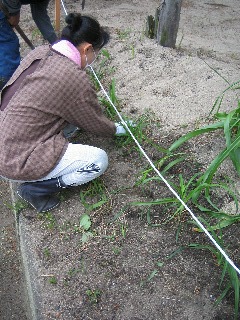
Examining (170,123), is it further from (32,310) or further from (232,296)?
(32,310)

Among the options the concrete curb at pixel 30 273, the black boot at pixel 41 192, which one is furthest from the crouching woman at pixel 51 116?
the concrete curb at pixel 30 273

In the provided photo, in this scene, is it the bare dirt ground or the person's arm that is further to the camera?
the person's arm

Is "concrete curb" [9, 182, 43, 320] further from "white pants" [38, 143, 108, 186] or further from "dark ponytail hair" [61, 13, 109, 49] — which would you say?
"dark ponytail hair" [61, 13, 109, 49]

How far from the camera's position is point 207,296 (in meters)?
1.93

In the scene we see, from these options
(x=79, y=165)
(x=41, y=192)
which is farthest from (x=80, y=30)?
(x=41, y=192)

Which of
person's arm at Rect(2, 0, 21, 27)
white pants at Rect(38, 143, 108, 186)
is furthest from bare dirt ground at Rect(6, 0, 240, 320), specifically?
person's arm at Rect(2, 0, 21, 27)

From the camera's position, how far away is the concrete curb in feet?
6.55

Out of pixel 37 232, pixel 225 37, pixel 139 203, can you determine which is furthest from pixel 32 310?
pixel 225 37

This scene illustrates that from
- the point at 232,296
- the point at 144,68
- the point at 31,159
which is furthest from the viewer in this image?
the point at 144,68

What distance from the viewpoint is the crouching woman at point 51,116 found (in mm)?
2211

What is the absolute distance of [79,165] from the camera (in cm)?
237

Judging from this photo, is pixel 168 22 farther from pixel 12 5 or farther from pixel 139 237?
pixel 139 237

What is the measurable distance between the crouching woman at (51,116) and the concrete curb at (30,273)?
167 mm

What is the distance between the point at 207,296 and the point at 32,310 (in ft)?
2.89
